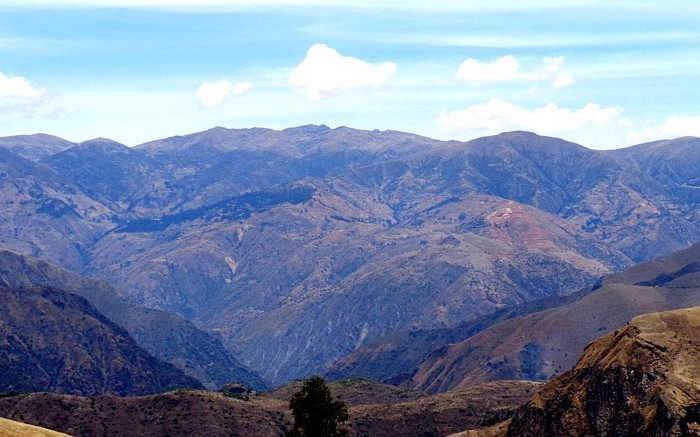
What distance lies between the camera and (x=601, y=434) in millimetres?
155000

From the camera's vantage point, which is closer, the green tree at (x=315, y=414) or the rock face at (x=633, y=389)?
the green tree at (x=315, y=414)

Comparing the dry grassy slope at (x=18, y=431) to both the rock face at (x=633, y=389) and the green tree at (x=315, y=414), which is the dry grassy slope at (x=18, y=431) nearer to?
the green tree at (x=315, y=414)

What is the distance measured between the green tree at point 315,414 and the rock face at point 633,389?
57413 mm

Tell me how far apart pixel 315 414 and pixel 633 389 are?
64629 millimetres

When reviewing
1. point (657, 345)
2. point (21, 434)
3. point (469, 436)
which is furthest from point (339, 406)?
point (469, 436)

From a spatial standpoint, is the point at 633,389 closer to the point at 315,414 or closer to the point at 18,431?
the point at 315,414

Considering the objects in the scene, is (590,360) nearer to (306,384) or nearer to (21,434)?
(306,384)

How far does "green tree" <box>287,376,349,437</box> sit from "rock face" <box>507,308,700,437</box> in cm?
5741

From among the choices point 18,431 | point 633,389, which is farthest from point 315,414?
point 633,389

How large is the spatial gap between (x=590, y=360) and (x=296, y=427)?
74387 millimetres

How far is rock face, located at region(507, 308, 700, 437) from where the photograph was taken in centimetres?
14625

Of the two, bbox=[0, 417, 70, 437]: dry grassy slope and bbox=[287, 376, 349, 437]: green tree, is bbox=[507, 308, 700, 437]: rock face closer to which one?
bbox=[287, 376, 349, 437]: green tree

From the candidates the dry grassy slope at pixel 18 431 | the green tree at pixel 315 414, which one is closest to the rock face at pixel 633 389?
the green tree at pixel 315 414

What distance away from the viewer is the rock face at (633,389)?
5758 inches
